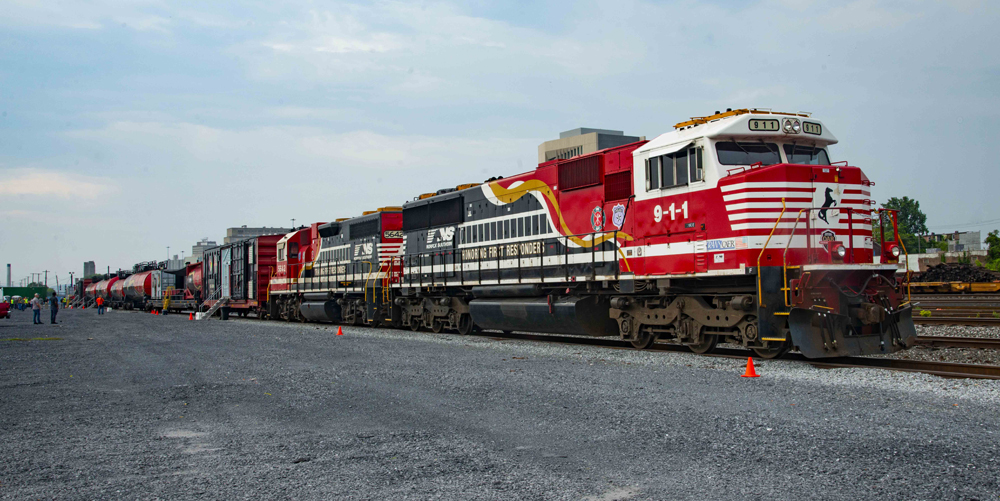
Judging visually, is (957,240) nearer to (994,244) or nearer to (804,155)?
(994,244)

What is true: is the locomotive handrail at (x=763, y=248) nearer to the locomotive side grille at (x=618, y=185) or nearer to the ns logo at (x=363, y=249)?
the locomotive side grille at (x=618, y=185)

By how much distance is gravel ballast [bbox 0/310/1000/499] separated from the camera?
14.9ft

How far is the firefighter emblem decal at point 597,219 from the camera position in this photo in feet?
44.5

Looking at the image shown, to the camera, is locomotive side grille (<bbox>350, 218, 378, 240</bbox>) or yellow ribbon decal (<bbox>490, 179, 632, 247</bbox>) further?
locomotive side grille (<bbox>350, 218, 378, 240</bbox>)

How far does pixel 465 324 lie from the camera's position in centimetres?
1850

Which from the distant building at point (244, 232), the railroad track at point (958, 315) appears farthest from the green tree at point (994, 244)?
the distant building at point (244, 232)

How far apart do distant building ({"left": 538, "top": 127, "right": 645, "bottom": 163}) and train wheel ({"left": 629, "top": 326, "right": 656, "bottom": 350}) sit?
86014 mm

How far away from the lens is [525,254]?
15.8 metres

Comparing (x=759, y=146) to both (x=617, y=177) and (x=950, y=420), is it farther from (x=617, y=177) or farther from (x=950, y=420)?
(x=950, y=420)

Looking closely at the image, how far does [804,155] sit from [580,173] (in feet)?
14.4

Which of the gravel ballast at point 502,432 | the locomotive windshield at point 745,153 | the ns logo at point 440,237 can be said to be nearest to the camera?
the gravel ballast at point 502,432

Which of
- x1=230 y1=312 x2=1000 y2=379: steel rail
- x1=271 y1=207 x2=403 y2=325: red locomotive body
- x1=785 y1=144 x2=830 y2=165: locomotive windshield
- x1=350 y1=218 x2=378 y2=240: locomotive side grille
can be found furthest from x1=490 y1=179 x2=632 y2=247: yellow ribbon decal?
x1=350 y1=218 x2=378 y2=240: locomotive side grille

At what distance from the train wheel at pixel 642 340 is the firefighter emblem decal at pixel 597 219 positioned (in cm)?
206

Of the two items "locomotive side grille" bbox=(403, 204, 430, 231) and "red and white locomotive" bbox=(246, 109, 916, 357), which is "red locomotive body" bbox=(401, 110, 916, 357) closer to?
"red and white locomotive" bbox=(246, 109, 916, 357)
